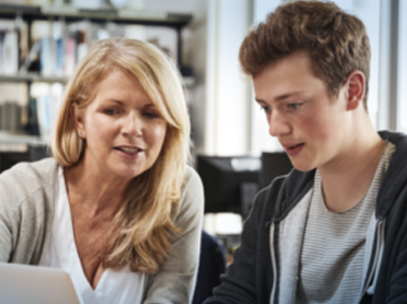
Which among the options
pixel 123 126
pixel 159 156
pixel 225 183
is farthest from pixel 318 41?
pixel 225 183

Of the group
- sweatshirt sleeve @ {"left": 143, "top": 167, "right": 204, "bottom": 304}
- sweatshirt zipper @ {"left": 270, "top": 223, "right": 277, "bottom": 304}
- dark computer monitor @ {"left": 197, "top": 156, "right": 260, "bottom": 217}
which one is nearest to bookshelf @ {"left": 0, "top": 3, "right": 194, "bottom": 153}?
dark computer monitor @ {"left": 197, "top": 156, "right": 260, "bottom": 217}

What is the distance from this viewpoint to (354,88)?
1122 mm

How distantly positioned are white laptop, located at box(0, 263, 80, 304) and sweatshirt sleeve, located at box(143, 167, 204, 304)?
2.09 feet

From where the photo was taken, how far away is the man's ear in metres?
1.12

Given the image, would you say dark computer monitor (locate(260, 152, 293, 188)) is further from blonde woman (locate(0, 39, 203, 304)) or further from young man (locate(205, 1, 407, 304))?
young man (locate(205, 1, 407, 304))

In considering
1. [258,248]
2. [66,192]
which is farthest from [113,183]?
[258,248]

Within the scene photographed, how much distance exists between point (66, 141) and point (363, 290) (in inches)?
40.8

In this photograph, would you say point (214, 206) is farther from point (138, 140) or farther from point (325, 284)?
point (325, 284)

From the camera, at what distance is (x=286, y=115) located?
110 centimetres

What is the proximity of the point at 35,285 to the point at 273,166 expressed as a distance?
1.59m

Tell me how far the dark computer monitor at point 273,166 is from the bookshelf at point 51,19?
1864mm

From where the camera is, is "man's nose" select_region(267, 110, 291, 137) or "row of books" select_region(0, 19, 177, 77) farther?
"row of books" select_region(0, 19, 177, 77)

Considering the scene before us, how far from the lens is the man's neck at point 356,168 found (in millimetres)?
1143

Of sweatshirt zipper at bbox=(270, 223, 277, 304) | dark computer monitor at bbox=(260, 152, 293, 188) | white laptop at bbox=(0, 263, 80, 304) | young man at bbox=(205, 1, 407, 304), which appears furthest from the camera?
dark computer monitor at bbox=(260, 152, 293, 188)
